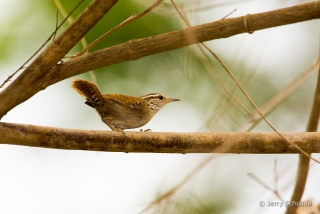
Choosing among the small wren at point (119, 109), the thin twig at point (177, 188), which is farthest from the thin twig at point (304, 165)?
the small wren at point (119, 109)

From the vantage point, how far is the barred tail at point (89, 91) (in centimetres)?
388

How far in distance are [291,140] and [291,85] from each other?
629 mm

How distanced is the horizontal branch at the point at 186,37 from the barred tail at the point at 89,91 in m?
1.25

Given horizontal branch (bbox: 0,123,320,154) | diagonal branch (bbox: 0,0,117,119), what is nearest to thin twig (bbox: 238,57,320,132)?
horizontal branch (bbox: 0,123,320,154)

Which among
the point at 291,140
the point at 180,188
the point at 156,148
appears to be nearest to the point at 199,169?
the point at 180,188

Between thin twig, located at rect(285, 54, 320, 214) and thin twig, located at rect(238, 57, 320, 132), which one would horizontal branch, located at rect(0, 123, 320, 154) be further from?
thin twig, located at rect(238, 57, 320, 132)

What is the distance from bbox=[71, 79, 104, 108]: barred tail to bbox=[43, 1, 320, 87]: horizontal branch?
1.25 meters

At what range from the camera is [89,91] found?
4020 mm

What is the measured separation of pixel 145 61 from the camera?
491 cm

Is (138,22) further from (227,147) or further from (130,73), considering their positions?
(227,147)

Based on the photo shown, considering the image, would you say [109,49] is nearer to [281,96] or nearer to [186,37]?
[186,37]

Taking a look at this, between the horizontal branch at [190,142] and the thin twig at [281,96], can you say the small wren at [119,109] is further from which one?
the thin twig at [281,96]

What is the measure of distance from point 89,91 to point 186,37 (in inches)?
72.2

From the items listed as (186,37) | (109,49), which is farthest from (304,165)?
(109,49)
